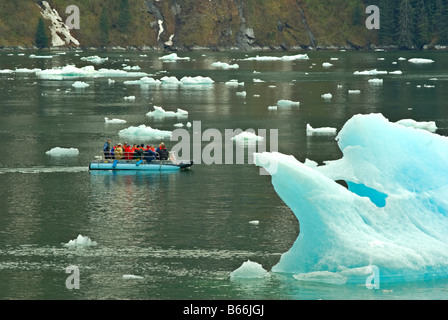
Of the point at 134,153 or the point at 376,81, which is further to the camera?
the point at 376,81

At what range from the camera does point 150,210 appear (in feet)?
118

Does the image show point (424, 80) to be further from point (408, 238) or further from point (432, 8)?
point (432, 8)

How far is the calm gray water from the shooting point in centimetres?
2603

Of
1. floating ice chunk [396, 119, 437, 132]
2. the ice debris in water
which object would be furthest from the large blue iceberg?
the ice debris in water

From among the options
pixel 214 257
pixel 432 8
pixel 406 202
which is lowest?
pixel 214 257

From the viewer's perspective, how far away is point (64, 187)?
40.9 m

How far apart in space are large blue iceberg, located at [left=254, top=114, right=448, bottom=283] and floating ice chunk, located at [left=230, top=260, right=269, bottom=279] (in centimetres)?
69

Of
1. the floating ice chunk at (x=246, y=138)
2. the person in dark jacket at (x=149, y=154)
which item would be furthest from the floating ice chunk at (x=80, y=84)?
the person in dark jacket at (x=149, y=154)

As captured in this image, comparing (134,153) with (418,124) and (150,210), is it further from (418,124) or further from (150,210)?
(418,124)

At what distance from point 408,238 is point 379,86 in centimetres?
7444

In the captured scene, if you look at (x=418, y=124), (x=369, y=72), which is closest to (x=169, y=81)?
(x=369, y=72)

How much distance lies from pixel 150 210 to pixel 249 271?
10.3 metres

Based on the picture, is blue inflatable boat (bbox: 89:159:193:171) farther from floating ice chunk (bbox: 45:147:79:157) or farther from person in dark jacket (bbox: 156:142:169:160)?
floating ice chunk (bbox: 45:147:79:157)

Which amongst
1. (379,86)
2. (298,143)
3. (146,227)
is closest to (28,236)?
(146,227)
